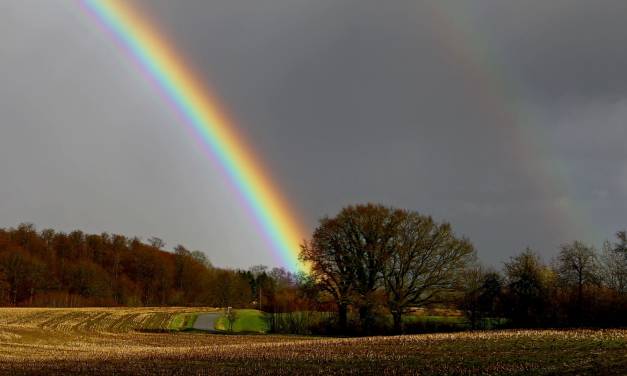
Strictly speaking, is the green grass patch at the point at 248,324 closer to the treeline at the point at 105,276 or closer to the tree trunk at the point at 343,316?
the tree trunk at the point at 343,316

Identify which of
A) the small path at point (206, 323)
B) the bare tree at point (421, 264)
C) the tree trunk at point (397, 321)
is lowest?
the small path at point (206, 323)

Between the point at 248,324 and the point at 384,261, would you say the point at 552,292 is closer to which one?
the point at 384,261

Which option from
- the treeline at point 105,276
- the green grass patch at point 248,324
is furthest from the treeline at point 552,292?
the treeline at point 105,276

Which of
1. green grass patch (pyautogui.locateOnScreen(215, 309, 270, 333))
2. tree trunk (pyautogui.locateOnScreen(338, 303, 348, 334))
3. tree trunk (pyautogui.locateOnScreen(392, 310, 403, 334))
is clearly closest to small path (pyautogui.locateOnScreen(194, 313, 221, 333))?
green grass patch (pyautogui.locateOnScreen(215, 309, 270, 333))

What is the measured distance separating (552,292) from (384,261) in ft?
66.0

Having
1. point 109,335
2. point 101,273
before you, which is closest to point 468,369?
point 109,335

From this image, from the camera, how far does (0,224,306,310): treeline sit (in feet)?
442

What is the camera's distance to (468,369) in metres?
22.0

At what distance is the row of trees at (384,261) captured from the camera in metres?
70.3

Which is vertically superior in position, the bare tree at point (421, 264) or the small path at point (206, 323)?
the bare tree at point (421, 264)

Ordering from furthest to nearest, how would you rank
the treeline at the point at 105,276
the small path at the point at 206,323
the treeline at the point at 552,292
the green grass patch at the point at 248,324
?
1. the treeline at the point at 105,276
2. the green grass patch at the point at 248,324
3. the small path at the point at 206,323
4. the treeline at the point at 552,292

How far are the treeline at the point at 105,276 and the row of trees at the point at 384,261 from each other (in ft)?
178

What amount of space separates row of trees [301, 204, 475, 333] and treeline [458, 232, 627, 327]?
3647mm

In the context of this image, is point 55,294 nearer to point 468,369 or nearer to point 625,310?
point 625,310
